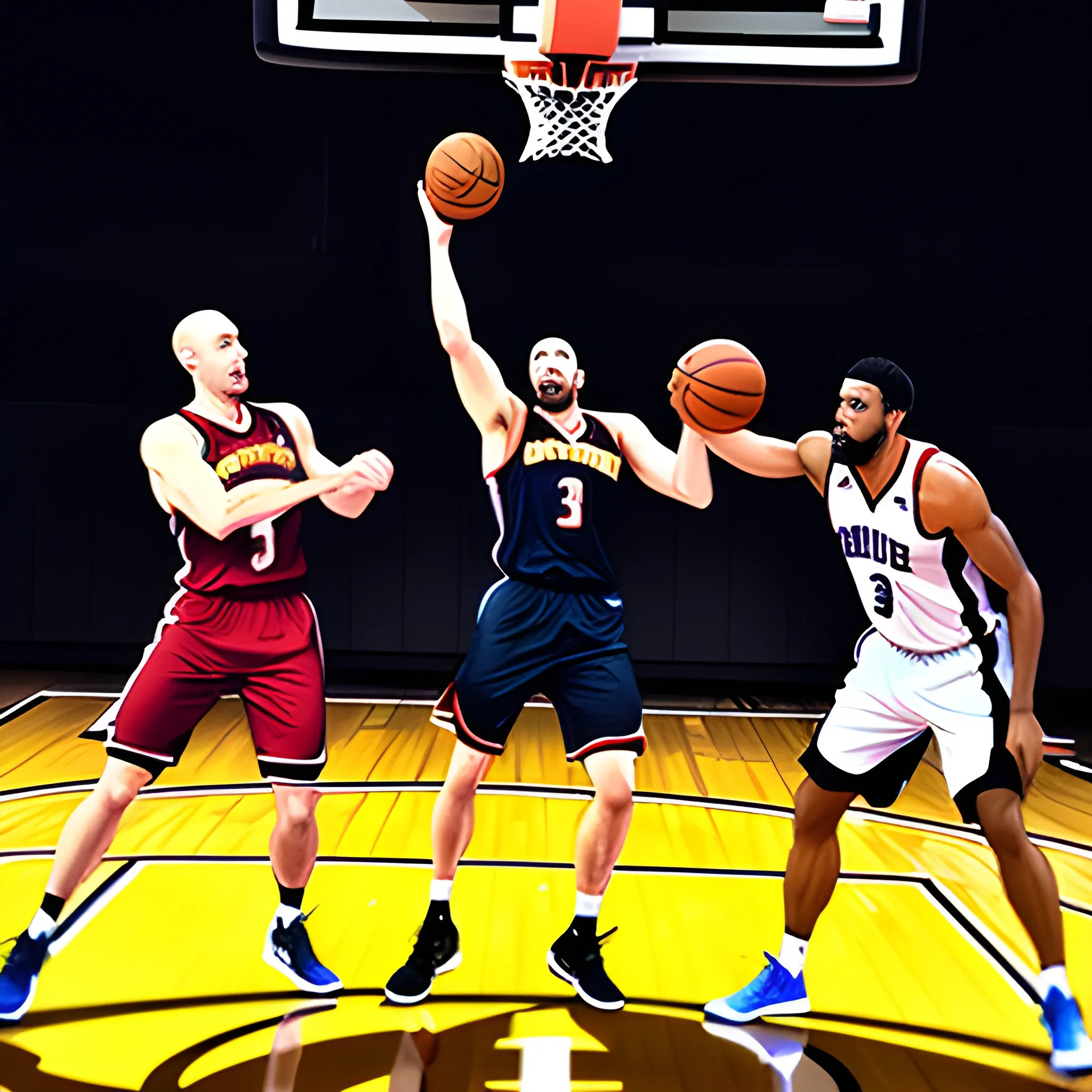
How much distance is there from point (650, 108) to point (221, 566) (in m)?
5.75

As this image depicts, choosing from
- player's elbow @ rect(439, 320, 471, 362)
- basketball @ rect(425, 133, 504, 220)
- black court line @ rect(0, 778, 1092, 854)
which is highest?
basketball @ rect(425, 133, 504, 220)

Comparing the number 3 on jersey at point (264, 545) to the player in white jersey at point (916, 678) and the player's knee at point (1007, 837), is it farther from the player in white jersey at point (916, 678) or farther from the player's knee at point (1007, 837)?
the player's knee at point (1007, 837)

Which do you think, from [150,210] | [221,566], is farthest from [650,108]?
[221,566]

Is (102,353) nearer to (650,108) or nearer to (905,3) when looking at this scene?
(650,108)

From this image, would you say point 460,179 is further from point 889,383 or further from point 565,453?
point 889,383

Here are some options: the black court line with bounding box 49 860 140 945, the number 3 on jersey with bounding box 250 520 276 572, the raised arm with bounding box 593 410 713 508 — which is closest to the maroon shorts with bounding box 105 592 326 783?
the number 3 on jersey with bounding box 250 520 276 572

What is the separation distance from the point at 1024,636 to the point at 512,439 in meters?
1.61

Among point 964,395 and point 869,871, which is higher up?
point 964,395

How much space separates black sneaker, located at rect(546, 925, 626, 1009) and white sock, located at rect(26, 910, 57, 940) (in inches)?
57.7

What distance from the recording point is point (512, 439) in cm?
341

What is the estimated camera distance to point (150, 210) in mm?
7734

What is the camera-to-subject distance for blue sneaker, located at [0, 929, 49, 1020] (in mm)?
2945

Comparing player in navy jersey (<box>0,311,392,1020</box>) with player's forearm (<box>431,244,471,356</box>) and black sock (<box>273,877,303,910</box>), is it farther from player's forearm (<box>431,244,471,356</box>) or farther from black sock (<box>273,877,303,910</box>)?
player's forearm (<box>431,244,471,356</box>)

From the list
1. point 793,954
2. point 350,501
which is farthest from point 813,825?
point 350,501
